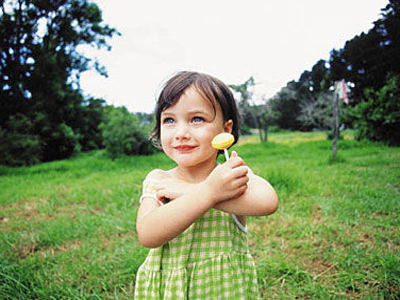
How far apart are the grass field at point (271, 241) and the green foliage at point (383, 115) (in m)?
3.92

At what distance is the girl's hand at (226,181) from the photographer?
0.74m

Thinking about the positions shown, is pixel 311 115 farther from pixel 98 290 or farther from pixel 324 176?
pixel 98 290

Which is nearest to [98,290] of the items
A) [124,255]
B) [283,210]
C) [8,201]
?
[124,255]

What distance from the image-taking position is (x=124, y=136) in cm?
766

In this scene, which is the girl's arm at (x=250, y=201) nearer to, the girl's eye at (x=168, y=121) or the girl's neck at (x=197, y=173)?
the girl's neck at (x=197, y=173)

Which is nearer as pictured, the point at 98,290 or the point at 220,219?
the point at 220,219

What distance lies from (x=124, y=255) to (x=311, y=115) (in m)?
16.0

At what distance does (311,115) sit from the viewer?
15.8m

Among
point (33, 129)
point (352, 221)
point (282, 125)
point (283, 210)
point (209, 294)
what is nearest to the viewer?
point (209, 294)

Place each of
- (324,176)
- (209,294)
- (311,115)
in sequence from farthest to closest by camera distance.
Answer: (311,115) → (324,176) → (209,294)

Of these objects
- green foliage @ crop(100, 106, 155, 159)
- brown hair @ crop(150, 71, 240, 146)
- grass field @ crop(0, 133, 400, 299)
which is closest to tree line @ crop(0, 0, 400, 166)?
green foliage @ crop(100, 106, 155, 159)

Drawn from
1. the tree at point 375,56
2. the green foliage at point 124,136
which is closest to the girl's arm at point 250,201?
the tree at point 375,56

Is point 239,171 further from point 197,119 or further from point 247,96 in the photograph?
point 247,96

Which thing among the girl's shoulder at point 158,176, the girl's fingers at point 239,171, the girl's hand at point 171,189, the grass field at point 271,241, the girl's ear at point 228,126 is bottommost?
the grass field at point 271,241
